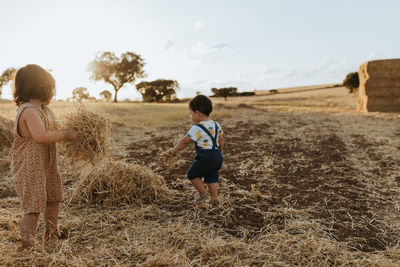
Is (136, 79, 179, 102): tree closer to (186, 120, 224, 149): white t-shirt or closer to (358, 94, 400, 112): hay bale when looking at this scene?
(358, 94, 400, 112): hay bale

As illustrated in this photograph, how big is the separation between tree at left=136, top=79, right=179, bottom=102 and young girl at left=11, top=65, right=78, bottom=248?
44583 millimetres

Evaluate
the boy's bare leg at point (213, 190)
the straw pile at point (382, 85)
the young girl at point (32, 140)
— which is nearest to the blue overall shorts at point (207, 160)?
the boy's bare leg at point (213, 190)

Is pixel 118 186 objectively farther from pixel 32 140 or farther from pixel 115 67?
pixel 115 67

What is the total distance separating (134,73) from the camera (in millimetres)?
41906

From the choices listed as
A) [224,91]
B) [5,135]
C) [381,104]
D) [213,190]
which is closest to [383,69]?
[381,104]

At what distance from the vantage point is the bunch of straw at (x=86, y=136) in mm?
3006

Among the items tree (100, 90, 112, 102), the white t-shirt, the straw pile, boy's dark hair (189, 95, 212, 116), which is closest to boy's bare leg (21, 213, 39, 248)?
the white t-shirt

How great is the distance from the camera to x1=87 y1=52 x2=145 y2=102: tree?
133 ft

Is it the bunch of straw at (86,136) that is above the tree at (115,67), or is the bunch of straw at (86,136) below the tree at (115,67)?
below

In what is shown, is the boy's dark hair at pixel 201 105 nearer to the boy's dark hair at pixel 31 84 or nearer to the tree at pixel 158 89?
the boy's dark hair at pixel 31 84

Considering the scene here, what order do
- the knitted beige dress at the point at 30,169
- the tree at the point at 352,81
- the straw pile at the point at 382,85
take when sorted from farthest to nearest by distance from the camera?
the tree at the point at 352,81 < the straw pile at the point at 382,85 < the knitted beige dress at the point at 30,169

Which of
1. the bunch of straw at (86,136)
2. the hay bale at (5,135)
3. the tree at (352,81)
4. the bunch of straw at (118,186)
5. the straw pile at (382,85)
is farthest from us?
the tree at (352,81)

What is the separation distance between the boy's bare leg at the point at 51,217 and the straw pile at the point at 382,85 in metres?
16.8

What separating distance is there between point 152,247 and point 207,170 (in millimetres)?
1268
